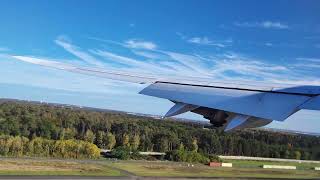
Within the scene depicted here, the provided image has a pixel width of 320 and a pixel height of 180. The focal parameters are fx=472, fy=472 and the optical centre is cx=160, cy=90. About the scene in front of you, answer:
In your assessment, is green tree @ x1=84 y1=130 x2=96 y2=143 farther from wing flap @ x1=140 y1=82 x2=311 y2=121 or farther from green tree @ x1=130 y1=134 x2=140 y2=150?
wing flap @ x1=140 y1=82 x2=311 y2=121

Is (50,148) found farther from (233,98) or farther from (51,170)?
(233,98)

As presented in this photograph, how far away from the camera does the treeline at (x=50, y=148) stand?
85.9 meters

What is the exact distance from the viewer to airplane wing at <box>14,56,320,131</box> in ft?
22.5

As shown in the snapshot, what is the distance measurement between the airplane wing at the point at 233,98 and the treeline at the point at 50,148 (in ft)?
261

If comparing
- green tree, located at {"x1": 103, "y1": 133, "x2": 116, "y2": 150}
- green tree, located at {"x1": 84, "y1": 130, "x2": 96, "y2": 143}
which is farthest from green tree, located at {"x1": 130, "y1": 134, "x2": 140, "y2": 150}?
green tree, located at {"x1": 84, "y1": 130, "x2": 96, "y2": 143}

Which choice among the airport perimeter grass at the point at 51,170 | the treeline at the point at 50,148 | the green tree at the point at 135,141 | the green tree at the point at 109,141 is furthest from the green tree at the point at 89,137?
the airport perimeter grass at the point at 51,170

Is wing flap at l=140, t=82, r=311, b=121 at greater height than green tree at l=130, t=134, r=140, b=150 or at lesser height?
greater

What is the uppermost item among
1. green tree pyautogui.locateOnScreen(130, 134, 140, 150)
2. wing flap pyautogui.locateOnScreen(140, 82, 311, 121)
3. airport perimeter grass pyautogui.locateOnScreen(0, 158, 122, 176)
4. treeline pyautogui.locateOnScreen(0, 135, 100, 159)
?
wing flap pyautogui.locateOnScreen(140, 82, 311, 121)

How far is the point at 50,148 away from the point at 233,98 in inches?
3306

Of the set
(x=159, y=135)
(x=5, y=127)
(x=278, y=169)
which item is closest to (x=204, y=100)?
(x=278, y=169)

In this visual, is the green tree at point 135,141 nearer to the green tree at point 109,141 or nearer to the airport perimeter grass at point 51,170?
the green tree at point 109,141

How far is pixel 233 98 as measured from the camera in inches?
298

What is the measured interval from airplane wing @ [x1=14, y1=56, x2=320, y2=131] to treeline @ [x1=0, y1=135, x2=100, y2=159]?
79519mm

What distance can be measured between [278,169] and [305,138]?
225 ft
